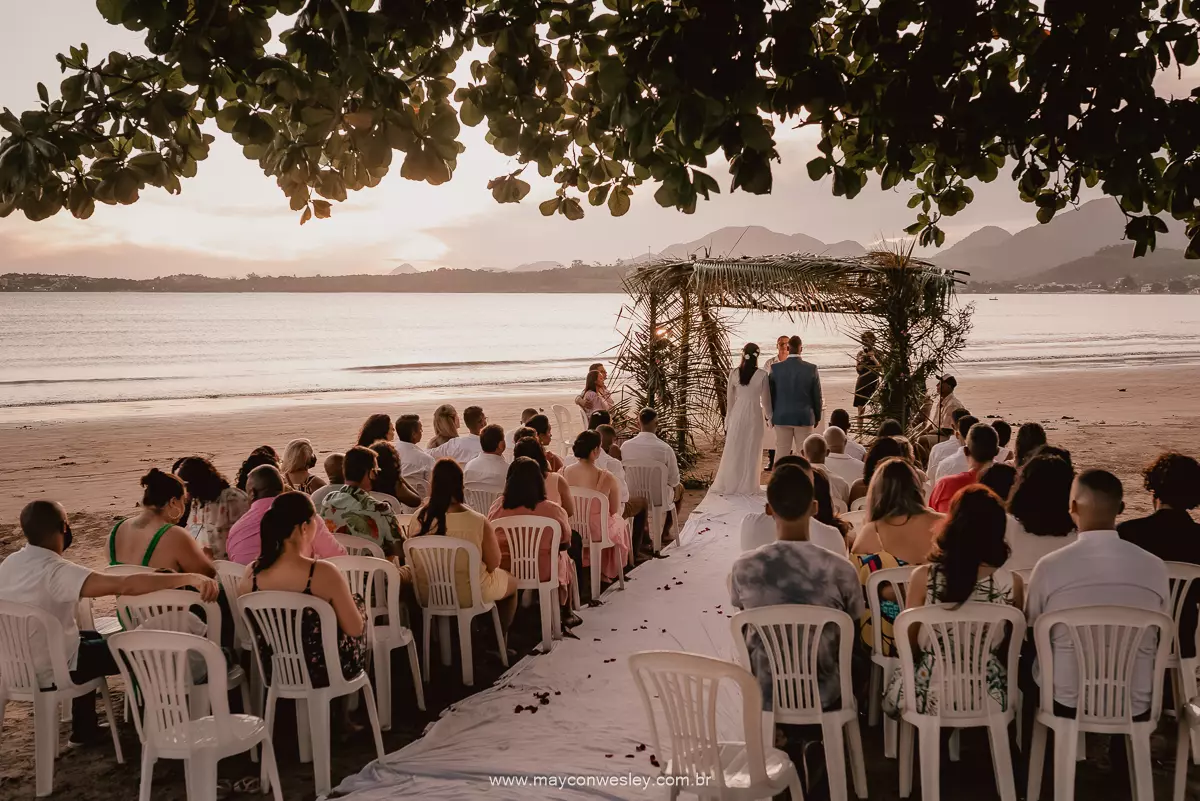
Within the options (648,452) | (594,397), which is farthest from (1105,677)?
(594,397)

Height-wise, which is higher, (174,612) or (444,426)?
(444,426)

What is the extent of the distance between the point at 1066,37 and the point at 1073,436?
1586cm

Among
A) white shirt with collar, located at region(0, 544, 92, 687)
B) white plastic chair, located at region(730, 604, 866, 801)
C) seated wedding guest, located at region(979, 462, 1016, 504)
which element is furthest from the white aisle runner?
seated wedding guest, located at region(979, 462, 1016, 504)

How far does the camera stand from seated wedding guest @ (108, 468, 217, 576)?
475 centimetres

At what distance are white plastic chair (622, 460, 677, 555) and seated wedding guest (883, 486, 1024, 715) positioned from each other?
5078 mm

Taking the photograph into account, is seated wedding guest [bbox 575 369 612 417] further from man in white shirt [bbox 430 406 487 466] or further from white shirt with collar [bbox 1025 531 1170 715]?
white shirt with collar [bbox 1025 531 1170 715]

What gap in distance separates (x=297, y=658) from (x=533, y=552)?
2095 mm

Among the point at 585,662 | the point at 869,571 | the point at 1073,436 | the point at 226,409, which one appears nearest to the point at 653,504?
the point at 585,662

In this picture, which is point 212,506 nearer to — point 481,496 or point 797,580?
point 481,496

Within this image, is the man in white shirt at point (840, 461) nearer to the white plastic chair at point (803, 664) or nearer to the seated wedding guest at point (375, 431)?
the seated wedding guest at point (375, 431)

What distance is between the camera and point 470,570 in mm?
5430

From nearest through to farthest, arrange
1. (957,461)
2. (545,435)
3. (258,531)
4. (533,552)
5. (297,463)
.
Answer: (258,531) → (533,552) → (297,463) → (957,461) → (545,435)

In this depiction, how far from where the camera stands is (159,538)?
A: 476cm

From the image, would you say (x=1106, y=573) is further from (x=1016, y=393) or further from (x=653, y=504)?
(x=1016, y=393)
